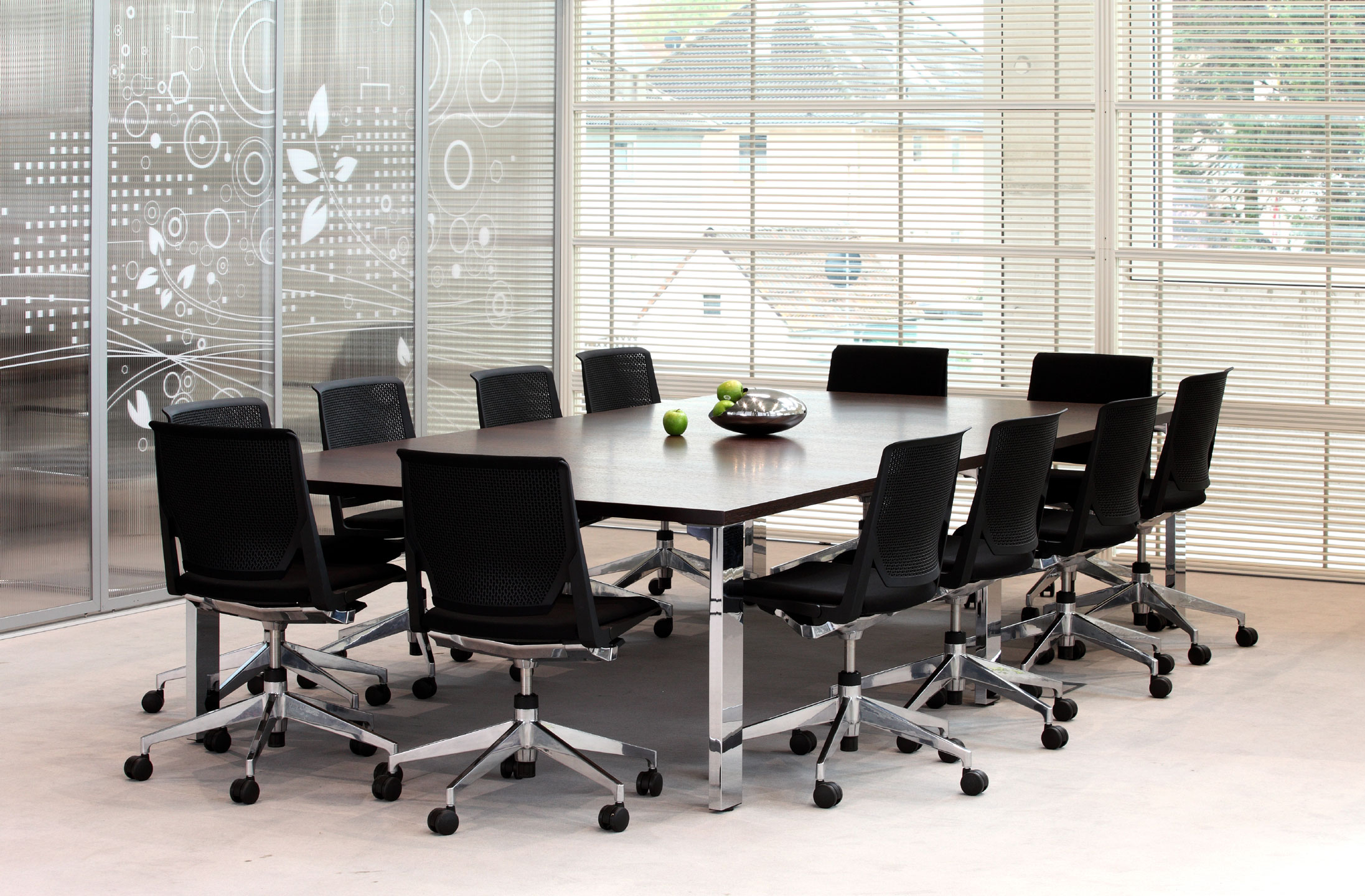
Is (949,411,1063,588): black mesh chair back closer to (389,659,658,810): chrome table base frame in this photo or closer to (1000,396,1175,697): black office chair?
(1000,396,1175,697): black office chair

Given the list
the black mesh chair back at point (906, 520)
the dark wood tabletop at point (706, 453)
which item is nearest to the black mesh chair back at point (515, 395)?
the dark wood tabletop at point (706, 453)

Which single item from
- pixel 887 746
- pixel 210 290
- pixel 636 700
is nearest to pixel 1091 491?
pixel 887 746

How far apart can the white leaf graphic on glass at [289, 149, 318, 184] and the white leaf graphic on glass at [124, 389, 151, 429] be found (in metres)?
1.32

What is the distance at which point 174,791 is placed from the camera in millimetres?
4219

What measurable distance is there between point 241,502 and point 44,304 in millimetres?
2267

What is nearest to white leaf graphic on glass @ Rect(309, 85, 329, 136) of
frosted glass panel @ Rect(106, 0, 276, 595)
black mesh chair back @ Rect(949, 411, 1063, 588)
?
frosted glass panel @ Rect(106, 0, 276, 595)

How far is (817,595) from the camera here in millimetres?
4246

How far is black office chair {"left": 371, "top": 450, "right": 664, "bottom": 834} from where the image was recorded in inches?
151

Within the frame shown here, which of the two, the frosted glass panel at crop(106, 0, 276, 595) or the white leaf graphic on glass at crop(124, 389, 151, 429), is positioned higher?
the frosted glass panel at crop(106, 0, 276, 595)

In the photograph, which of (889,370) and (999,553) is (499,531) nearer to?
(999,553)

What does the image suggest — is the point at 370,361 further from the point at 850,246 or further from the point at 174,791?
the point at 174,791

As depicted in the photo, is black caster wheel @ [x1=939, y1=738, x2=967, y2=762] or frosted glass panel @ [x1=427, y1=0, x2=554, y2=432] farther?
frosted glass panel @ [x1=427, y1=0, x2=554, y2=432]

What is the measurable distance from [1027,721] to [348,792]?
208cm

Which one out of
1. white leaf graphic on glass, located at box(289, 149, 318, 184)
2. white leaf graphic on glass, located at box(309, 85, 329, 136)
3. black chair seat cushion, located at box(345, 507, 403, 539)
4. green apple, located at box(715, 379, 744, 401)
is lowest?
black chair seat cushion, located at box(345, 507, 403, 539)
